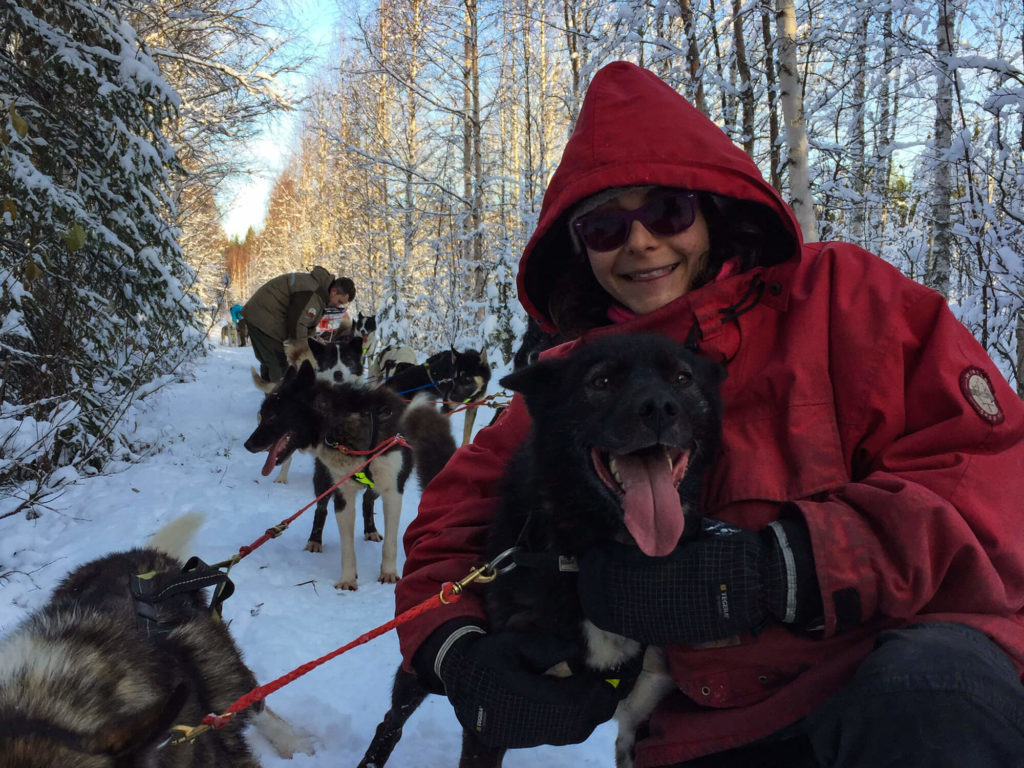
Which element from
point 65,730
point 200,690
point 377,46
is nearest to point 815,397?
point 65,730

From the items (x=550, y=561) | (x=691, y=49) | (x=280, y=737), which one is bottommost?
(x=280, y=737)

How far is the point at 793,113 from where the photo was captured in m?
5.95

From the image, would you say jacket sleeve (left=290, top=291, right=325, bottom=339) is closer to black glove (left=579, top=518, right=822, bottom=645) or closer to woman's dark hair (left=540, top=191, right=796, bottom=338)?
woman's dark hair (left=540, top=191, right=796, bottom=338)

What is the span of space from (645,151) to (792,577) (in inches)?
41.2

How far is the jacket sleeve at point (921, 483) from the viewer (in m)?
1.10

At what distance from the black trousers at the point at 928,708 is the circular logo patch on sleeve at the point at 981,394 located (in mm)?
406

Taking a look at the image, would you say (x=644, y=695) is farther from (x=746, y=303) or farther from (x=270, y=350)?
(x=270, y=350)

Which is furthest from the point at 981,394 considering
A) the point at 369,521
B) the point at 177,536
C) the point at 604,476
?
the point at 369,521

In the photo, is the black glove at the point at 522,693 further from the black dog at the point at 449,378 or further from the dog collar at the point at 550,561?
the black dog at the point at 449,378

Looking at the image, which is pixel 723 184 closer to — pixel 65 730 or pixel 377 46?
pixel 65 730

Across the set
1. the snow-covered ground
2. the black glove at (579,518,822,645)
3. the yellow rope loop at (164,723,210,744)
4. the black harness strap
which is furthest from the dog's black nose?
the snow-covered ground

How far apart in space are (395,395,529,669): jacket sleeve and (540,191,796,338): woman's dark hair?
0.35 m

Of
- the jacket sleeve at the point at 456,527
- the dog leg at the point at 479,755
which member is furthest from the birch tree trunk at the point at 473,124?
the dog leg at the point at 479,755

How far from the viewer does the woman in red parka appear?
3.53ft
